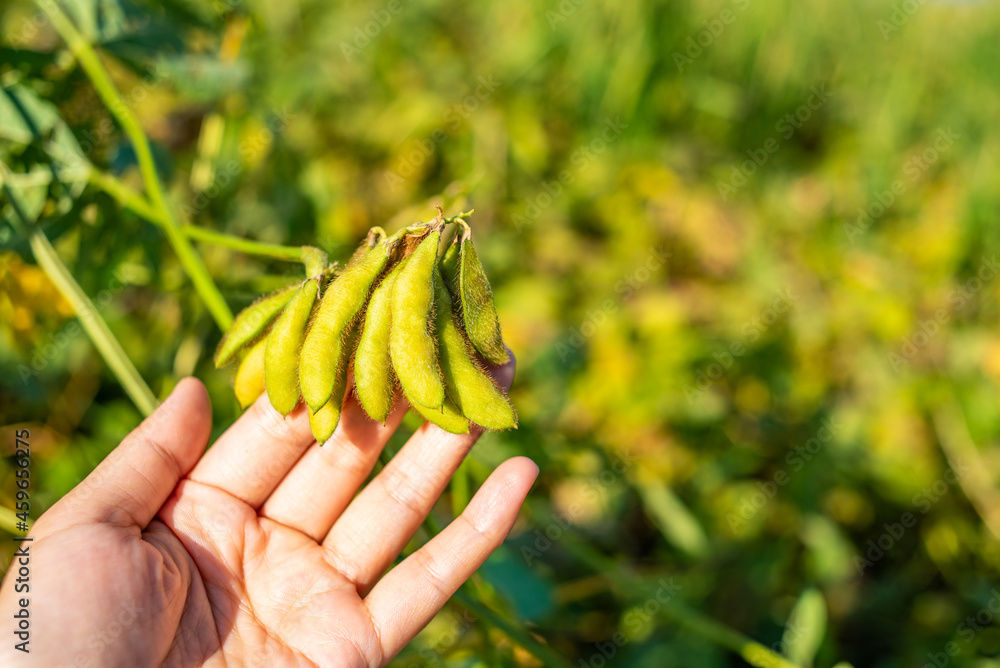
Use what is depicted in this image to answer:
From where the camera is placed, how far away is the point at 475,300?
67.0 inches

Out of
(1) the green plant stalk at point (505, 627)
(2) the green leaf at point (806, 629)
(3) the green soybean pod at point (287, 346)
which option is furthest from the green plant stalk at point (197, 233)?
(2) the green leaf at point (806, 629)

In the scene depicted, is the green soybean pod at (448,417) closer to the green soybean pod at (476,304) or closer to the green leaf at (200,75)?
the green soybean pod at (476,304)

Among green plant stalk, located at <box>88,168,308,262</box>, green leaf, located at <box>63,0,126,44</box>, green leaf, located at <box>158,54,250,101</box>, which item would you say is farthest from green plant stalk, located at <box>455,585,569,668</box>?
green leaf, located at <box>63,0,126,44</box>

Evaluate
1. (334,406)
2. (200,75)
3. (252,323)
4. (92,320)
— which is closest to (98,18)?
(200,75)

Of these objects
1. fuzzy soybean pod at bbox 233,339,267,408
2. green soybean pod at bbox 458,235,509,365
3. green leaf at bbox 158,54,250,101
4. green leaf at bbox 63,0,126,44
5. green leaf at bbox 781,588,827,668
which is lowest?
green leaf at bbox 781,588,827,668

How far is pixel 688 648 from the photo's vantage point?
265cm

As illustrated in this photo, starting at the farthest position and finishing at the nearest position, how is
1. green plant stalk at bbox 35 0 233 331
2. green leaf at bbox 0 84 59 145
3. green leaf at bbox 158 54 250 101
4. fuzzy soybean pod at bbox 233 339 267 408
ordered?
green leaf at bbox 158 54 250 101 < green leaf at bbox 0 84 59 145 < green plant stalk at bbox 35 0 233 331 < fuzzy soybean pod at bbox 233 339 267 408

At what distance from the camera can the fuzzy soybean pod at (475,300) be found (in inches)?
66.2

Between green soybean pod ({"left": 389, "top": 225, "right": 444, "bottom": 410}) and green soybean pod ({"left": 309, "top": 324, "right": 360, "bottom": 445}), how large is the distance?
0.17 m

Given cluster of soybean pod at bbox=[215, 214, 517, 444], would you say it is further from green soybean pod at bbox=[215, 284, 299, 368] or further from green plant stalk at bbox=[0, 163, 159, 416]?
green plant stalk at bbox=[0, 163, 159, 416]

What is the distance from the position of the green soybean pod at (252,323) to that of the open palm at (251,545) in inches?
10.1

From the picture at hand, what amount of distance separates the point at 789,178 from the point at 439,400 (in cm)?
444

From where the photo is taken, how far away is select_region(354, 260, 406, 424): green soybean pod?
1659 mm

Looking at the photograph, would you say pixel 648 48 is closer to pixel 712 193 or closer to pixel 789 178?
Answer: pixel 712 193
